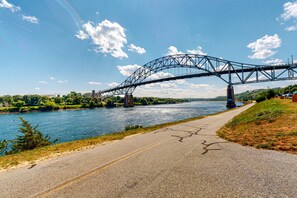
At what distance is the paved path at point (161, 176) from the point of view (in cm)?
391

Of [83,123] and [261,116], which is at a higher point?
[261,116]

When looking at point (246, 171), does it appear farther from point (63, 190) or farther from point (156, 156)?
point (63, 190)

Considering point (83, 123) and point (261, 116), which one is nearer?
point (261, 116)

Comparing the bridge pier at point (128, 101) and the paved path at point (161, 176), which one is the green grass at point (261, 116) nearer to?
the paved path at point (161, 176)

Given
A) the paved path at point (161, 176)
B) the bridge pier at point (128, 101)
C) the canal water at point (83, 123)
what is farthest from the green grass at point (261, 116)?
the bridge pier at point (128, 101)

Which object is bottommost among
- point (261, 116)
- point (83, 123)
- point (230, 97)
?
point (83, 123)

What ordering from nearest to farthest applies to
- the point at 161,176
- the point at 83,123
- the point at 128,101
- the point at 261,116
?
the point at 161,176 < the point at 261,116 < the point at 83,123 < the point at 128,101

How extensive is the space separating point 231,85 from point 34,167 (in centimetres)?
7902

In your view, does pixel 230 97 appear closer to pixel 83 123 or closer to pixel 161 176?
pixel 83 123

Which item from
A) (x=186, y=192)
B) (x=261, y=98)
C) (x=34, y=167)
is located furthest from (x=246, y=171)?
(x=261, y=98)

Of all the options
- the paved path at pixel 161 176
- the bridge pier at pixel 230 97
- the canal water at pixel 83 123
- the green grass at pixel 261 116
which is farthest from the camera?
the bridge pier at pixel 230 97

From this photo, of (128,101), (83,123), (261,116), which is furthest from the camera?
(128,101)

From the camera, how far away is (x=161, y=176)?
4.75 m

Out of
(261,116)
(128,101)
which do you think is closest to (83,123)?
(261,116)
